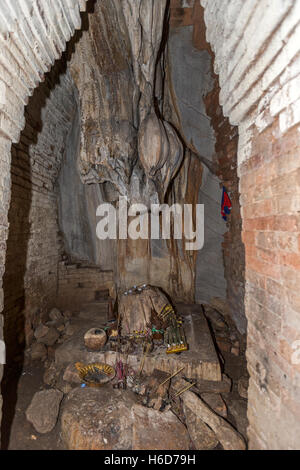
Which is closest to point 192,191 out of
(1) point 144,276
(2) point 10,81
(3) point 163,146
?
(3) point 163,146

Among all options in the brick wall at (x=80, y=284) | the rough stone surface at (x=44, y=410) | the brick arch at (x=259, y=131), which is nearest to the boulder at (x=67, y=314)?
the brick wall at (x=80, y=284)

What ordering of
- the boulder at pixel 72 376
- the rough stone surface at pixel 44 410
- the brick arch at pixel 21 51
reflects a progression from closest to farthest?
the brick arch at pixel 21 51 → the rough stone surface at pixel 44 410 → the boulder at pixel 72 376

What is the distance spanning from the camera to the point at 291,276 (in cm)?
148

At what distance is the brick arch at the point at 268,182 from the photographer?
1418 mm

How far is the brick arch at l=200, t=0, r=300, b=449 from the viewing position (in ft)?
4.65

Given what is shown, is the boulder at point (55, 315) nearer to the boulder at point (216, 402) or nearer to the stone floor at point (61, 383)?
the stone floor at point (61, 383)

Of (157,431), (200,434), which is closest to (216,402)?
(200,434)

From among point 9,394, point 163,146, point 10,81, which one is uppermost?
point 163,146

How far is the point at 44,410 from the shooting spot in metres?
3.21

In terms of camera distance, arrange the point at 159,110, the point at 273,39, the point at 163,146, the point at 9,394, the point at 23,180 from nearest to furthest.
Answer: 1. the point at 273,39
2. the point at 9,394
3. the point at 163,146
4. the point at 23,180
5. the point at 159,110

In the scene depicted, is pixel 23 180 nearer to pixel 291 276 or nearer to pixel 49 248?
pixel 49 248

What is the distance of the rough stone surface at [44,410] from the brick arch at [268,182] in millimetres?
2529
